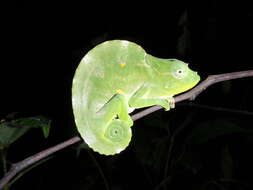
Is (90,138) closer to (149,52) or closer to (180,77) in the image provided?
(180,77)

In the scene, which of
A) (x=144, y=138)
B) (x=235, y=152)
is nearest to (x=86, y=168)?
(x=144, y=138)

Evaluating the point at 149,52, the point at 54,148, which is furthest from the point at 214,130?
the point at 149,52

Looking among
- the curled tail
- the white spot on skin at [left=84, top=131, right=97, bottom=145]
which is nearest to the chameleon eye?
the curled tail

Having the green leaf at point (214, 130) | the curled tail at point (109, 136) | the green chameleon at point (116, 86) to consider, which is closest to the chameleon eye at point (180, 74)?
the green chameleon at point (116, 86)

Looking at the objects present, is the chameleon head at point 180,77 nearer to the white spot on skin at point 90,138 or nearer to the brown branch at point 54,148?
the brown branch at point 54,148

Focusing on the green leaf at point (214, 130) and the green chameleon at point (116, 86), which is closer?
the green chameleon at point (116, 86)
